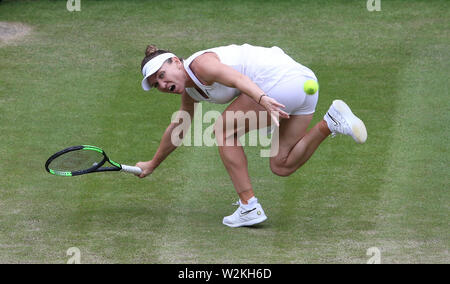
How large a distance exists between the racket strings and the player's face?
76 cm

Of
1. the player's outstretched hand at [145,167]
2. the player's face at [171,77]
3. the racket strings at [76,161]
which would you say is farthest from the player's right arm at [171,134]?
the player's face at [171,77]

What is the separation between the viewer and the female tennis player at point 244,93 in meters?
6.95

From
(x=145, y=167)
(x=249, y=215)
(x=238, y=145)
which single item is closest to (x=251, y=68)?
(x=238, y=145)

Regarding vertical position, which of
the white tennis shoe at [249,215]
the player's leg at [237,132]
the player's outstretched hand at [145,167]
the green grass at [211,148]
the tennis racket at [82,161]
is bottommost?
the green grass at [211,148]

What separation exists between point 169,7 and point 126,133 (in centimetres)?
362

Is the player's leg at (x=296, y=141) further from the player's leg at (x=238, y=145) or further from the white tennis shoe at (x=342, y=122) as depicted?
the player's leg at (x=238, y=145)

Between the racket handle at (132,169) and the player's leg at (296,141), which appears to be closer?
the player's leg at (296,141)

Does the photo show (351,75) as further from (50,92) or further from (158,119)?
(50,92)

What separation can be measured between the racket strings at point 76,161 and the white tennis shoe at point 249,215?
1.08 m

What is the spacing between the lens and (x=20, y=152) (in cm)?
894

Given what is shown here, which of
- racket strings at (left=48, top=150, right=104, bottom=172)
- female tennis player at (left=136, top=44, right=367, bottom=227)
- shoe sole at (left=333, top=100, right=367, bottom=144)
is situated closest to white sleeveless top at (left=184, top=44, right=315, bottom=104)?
female tennis player at (left=136, top=44, right=367, bottom=227)

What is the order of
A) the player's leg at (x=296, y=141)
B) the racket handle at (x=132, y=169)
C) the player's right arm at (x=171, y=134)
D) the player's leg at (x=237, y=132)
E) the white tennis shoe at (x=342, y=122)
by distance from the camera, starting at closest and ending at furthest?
the player's leg at (x=237, y=132) → the white tennis shoe at (x=342, y=122) → the player's leg at (x=296, y=141) → the racket handle at (x=132, y=169) → the player's right arm at (x=171, y=134)

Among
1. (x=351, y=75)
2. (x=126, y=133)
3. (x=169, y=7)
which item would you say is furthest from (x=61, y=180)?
(x=169, y=7)

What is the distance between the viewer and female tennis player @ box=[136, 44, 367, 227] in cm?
695
